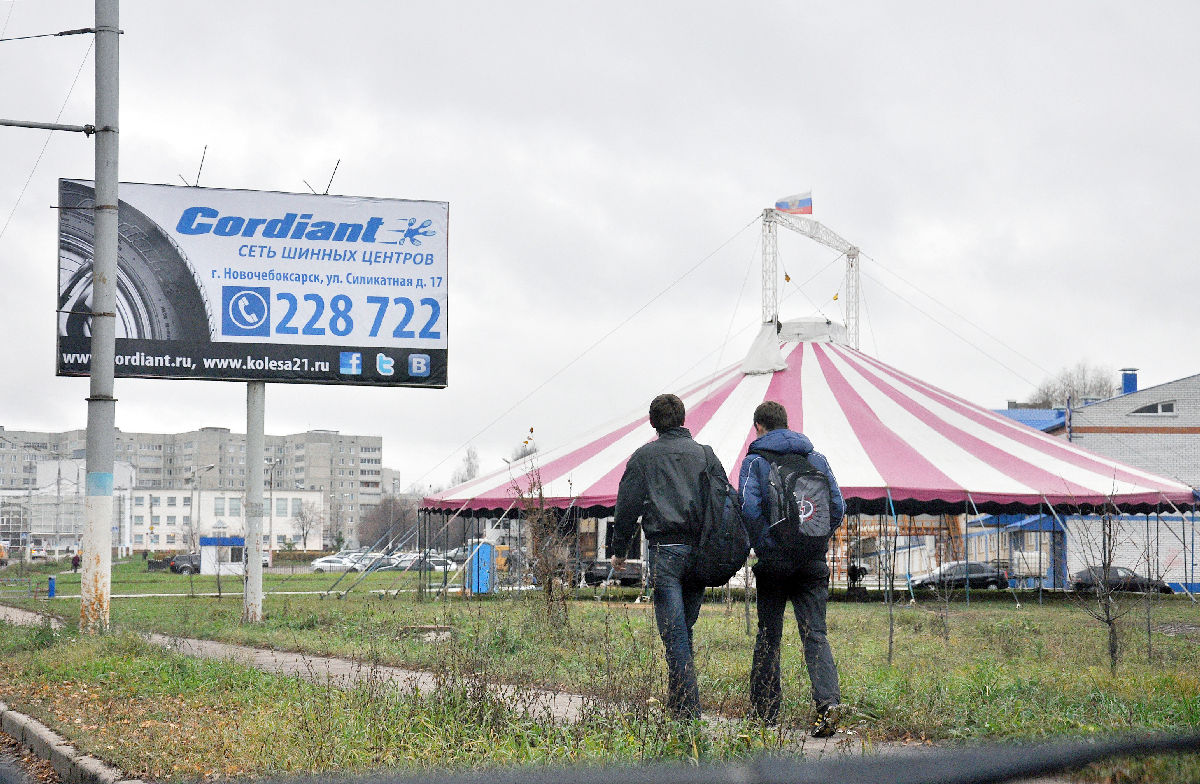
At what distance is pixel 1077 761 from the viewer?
4.32ft

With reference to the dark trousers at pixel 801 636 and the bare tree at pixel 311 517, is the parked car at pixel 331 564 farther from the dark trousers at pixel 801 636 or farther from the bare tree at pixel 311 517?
the dark trousers at pixel 801 636

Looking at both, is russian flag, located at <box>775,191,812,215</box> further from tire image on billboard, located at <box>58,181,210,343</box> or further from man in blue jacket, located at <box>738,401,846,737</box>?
man in blue jacket, located at <box>738,401,846,737</box>

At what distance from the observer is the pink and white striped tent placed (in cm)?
1884

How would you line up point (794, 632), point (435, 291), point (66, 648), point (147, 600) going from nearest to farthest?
point (66, 648)
point (794, 632)
point (435, 291)
point (147, 600)

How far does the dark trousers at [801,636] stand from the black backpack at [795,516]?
6.2 inches

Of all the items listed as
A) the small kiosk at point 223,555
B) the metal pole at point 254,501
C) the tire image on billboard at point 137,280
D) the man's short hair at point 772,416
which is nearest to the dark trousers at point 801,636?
the man's short hair at point 772,416

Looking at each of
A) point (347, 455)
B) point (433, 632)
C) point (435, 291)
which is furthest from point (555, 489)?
point (347, 455)

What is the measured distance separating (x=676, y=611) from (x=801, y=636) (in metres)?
0.87

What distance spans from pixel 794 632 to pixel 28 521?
8386cm

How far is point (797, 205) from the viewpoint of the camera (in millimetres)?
32906

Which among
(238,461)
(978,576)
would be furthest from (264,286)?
(238,461)

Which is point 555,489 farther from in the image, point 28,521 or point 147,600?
point 28,521

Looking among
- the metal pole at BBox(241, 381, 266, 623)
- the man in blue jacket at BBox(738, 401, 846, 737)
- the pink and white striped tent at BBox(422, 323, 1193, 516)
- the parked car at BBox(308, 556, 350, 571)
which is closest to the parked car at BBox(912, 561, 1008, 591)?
the pink and white striped tent at BBox(422, 323, 1193, 516)

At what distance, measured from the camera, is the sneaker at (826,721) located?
19.4ft
